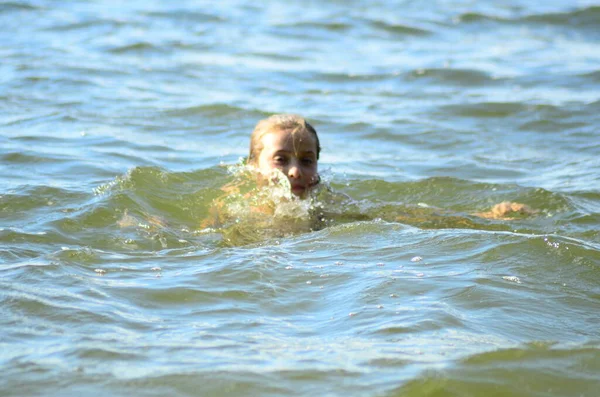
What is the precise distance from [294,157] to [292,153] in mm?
36

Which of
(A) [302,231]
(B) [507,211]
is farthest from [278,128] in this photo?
(B) [507,211]

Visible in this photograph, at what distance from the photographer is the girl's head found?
7.25 metres

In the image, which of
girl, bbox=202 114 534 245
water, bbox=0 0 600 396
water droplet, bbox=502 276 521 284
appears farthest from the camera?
girl, bbox=202 114 534 245

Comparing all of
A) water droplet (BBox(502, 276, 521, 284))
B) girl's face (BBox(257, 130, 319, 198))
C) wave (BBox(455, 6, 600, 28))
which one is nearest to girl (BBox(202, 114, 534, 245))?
girl's face (BBox(257, 130, 319, 198))

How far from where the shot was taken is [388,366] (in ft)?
12.9

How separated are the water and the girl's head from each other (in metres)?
0.35

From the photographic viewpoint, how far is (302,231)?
6.76 meters

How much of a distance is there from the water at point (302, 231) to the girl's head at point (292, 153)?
35cm

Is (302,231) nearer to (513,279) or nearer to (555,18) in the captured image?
(513,279)

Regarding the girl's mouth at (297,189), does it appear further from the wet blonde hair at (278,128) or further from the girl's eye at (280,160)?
the wet blonde hair at (278,128)

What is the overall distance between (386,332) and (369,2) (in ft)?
49.2

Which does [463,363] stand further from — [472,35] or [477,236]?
[472,35]

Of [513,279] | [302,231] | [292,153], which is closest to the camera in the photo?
[513,279]

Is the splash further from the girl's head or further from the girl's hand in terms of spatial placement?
the girl's hand
